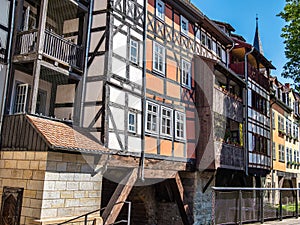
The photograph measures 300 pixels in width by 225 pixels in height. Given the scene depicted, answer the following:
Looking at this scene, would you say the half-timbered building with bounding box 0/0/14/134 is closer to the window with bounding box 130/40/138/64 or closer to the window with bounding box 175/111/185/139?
the window with bounding box 130/40/138/64

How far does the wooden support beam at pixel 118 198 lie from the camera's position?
10479 mm

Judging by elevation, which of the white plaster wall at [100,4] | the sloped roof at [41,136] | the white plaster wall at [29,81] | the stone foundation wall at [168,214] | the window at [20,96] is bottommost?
the stone foundation wall at [168,214]

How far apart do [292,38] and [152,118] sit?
8.41 m

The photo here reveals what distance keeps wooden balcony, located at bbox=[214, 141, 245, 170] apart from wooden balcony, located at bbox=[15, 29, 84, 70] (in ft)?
23.7

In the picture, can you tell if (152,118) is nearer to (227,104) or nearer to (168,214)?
(168,214)

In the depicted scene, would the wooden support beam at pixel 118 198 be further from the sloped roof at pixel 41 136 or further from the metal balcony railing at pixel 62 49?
the metal balcony railing at pixel 62 49

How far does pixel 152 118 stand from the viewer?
12.8 m

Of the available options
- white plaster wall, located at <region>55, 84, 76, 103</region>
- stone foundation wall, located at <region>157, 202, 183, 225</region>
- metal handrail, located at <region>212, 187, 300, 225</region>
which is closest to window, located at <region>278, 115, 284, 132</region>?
stone foundation wall, located at <region>157, 202, 183, 225</region>

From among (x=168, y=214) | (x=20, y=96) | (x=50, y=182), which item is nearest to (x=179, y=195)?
(x=168, y=214)

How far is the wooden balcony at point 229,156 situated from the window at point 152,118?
10.4ft

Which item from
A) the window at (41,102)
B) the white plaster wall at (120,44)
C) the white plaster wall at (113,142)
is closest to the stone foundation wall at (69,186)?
the white plaster wall at (113,142)

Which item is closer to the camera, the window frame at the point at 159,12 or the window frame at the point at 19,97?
the window frame at the point at 19,97

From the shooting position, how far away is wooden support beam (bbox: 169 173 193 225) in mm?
13977

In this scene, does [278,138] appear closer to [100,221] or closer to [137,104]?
[137,104]
